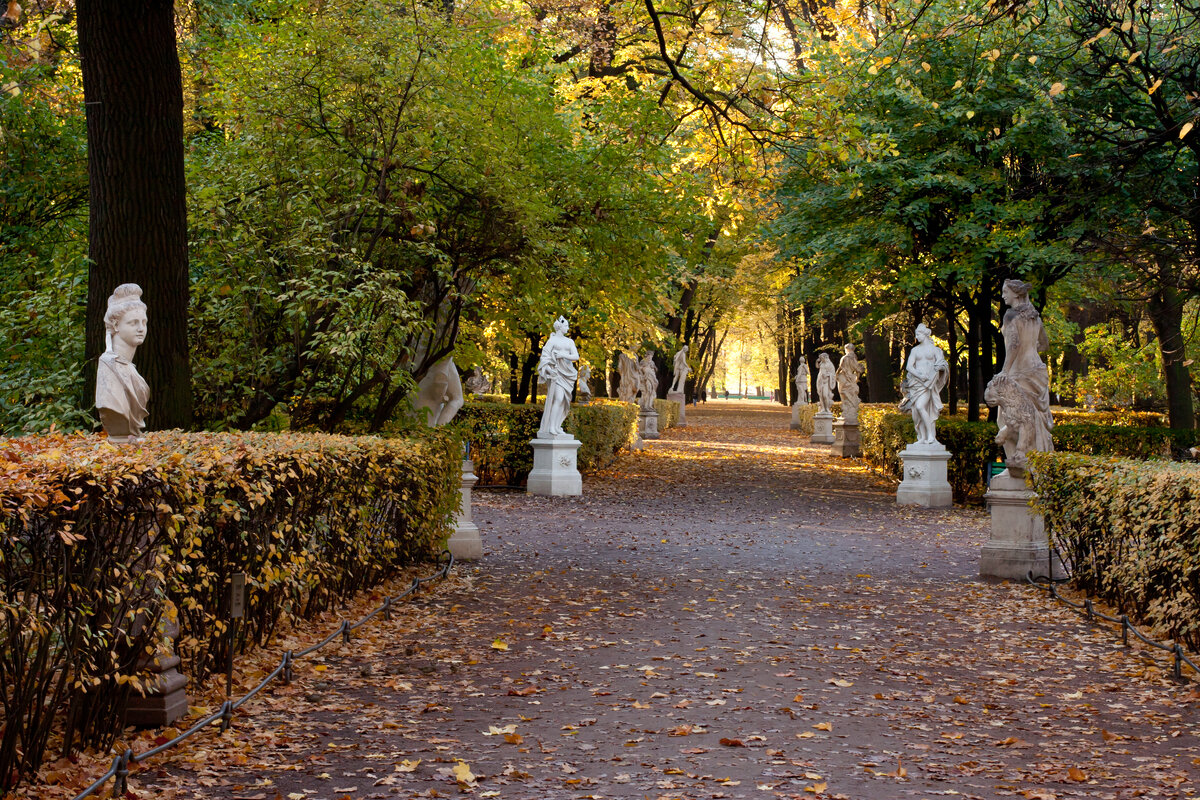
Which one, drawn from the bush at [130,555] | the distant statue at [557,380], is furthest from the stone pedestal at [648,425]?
the bush at [130,555]

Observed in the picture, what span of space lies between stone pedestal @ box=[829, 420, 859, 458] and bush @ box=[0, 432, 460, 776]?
2427 cm

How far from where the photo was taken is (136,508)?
15.0ft

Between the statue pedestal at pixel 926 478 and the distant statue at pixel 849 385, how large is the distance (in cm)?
1198

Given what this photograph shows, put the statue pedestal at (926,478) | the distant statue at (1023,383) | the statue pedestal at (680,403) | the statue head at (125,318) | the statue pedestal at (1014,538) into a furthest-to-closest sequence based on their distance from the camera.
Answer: the statue pedestal at (680,403)
the statue pedestal at (926,478)
the distant statue at (1023,383)
the statue pedestal at (1014,538)
the statue head at (125,318)

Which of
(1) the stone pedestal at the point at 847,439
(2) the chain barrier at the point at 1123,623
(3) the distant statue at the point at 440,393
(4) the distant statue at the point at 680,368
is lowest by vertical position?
(2) the chain barrier at the point at 1123,623

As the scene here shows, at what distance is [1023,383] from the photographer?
36.3 feet

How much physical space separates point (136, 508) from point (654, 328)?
1870 cm

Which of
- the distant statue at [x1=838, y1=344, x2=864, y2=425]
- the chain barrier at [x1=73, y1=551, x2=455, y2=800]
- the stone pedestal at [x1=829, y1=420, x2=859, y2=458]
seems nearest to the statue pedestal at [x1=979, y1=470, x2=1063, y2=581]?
the chain barrier at [x1=73, y1=551, x2=455, y2=800]

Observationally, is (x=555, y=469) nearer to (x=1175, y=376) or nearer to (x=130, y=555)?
(x=1175, y=376)

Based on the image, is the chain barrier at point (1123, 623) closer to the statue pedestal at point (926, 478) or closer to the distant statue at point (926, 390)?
the statue pedestal at point (926, 478)

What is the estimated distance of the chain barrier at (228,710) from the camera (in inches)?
166

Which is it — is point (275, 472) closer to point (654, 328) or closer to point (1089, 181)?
point (1089, 181)

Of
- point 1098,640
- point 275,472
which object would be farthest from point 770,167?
point 275,472

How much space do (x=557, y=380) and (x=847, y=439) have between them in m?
13.5
